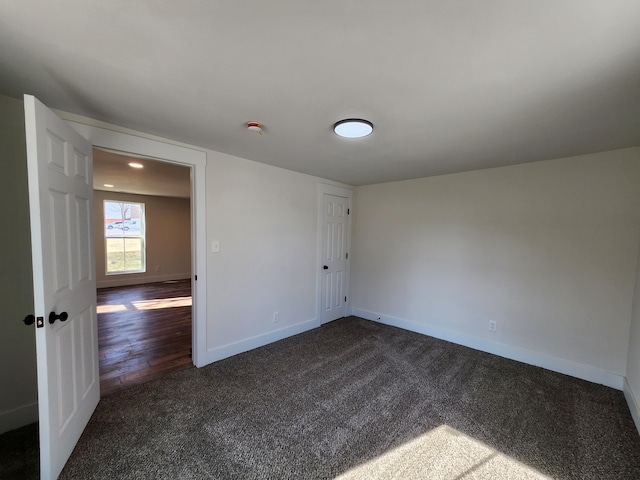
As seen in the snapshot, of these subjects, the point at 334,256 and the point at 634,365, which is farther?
the point at 334,256

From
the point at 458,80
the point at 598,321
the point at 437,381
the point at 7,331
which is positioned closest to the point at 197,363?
the point at 7,331

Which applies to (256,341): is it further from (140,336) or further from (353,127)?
(353,127)

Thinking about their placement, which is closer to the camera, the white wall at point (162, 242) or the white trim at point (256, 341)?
the white trim at point (256, 341)

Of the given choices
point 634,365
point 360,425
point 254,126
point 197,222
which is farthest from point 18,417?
point 634,365

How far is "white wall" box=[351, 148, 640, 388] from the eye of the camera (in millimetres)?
2430

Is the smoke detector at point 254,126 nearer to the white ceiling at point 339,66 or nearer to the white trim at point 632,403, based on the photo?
the white ceiling at point 339,66

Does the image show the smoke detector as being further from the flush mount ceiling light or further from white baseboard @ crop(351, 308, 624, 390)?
white baseboard @ crop(351, 308, 624, 390)

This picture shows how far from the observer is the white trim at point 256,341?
278 cm

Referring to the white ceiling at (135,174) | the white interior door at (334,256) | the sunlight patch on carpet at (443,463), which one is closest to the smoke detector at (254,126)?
the white ceiling at (135,174)

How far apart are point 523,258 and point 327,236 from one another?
7.87ft

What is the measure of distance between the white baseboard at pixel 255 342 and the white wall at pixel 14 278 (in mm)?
1286

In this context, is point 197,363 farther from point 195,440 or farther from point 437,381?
point 437,381

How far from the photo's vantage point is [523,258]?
289 centimetres

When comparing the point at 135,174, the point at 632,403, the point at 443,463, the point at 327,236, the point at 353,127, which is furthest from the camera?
the point at 135,174
